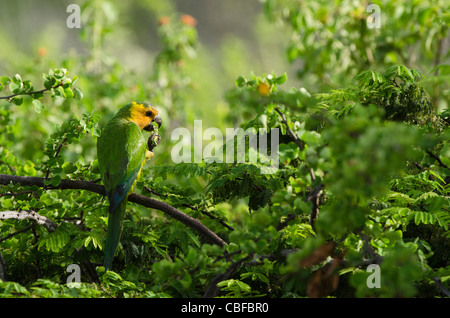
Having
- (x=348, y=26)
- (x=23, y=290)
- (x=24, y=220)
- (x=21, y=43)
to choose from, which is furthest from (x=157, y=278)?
(x=21, y=43)

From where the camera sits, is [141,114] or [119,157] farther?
[141,114]

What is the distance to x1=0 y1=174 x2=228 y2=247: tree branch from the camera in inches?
66.3

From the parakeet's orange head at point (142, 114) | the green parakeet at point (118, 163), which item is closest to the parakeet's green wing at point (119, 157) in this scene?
the green parakeet at point (118, 163)

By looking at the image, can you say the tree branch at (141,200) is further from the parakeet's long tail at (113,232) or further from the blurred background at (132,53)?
the blurred background at (132,53)

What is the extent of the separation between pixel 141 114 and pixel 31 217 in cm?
86

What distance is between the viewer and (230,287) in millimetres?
1596

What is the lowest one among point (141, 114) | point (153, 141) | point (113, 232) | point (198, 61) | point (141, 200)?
point (113, 232)

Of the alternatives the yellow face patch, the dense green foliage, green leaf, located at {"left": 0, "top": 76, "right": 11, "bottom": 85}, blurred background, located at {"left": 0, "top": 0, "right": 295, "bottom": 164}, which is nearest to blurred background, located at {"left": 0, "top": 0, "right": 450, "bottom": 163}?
blurred background, located at {"left": 0, "top": 0, "right": 295, "bottom": 164}

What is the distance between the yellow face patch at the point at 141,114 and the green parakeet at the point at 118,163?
24mm

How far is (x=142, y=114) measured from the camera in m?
2.45

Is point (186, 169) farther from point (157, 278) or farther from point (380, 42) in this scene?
point (380, 42)

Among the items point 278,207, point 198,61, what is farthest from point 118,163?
point 198,61

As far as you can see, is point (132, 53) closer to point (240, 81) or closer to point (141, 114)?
point (141, 114)

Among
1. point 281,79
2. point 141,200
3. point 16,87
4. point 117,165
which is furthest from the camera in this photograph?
point 117,165
